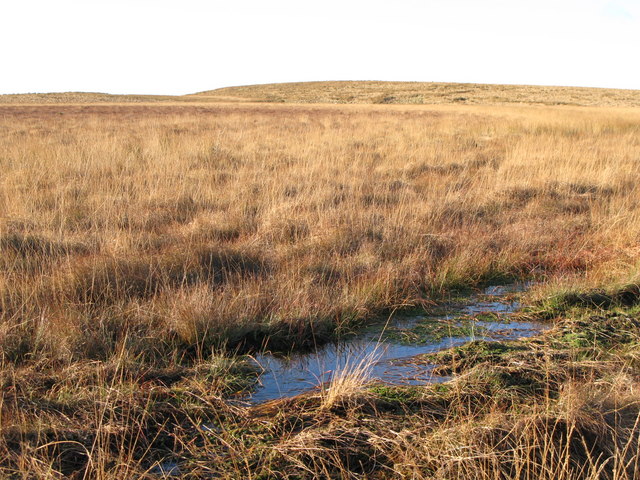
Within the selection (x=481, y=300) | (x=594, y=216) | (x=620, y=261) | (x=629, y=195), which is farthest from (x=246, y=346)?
(x=629, y=195)

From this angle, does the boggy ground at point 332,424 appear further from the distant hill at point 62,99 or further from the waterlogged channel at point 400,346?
the distant hill at point 62,99

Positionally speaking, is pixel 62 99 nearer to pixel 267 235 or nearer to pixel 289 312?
pixel 267 235

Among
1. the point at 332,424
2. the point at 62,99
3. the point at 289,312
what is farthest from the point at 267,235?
the point at 62,99

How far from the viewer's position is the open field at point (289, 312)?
7.24 ft

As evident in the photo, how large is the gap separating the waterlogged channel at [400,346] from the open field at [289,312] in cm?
16

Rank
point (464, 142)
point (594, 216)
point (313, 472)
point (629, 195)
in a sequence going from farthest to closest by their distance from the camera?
point (464, 142)
point (629, 195)
point (594, 216)
point (313, 472)

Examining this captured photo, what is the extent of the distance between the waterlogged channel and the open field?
16 cm

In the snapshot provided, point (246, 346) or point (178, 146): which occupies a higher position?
point (178, 146)

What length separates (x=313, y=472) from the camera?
6.70 feet

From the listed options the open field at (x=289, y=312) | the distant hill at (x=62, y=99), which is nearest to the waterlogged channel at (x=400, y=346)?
the open field at (x=289, y=312)

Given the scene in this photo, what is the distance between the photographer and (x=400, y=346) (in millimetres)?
3381

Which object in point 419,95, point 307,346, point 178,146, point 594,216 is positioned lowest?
point 307,346

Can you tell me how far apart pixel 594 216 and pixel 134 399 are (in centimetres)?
597

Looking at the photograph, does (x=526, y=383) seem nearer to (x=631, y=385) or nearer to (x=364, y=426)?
(x=631, y=385)
